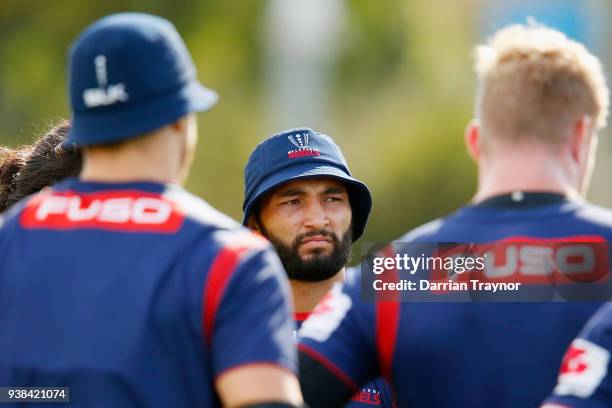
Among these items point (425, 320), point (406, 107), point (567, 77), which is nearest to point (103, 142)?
point (425, 320)

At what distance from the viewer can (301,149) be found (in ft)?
22.3

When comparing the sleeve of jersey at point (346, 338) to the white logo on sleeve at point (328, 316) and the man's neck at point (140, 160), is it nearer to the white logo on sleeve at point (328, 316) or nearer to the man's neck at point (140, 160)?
the white logo on sleeve at point (328, 316)

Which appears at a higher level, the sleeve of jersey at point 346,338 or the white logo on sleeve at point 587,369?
the sleeve of jersey at point 346,338

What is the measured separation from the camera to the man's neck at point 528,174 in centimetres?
418

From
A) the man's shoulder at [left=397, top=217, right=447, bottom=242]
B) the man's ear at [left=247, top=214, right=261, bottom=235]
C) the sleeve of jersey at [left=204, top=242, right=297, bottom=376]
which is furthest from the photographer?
the man's ear at [left=247, top=214, right=261, bottom=235]

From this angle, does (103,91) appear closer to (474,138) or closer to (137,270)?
(137,270)

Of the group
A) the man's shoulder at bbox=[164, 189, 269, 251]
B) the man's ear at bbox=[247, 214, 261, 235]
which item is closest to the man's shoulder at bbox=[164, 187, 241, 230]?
the man's shoulder at bbox=[164, 189, 269, 251]

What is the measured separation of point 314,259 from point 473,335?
8.85 ft

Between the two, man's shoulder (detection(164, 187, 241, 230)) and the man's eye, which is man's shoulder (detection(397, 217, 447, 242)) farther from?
the man's eye

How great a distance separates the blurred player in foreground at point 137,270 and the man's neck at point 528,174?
75 cm

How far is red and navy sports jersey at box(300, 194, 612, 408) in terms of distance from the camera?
4066 mm

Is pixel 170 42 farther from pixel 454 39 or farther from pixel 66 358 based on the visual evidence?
pixel 454 39

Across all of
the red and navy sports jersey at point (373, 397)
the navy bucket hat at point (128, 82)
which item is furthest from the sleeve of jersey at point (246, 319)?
the red and navy sports jersey at point (373, 397)

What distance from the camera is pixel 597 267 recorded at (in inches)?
164
